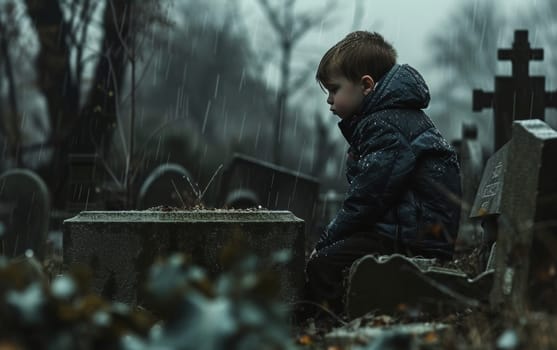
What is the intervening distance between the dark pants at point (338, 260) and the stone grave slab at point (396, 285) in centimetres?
47

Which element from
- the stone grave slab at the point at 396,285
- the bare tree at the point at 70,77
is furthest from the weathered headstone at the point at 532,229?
the bare tree at the point at 70,77

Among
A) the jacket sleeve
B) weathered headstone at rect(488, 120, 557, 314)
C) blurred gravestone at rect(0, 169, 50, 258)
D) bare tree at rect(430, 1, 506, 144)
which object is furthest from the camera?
bare tree at rect(430, 1, 506, 144)

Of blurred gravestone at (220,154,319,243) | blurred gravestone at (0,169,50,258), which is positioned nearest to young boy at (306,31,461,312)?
blurred gravestone at (0,169,50,258)

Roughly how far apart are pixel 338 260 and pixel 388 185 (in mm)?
461

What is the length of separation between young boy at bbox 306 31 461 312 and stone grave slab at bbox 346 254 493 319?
1.53 feet

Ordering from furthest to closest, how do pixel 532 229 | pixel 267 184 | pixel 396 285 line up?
pixel 267 184 → pixel 396 285 → pixel 532 229

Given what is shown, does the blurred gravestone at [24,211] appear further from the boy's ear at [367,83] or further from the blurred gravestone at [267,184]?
the boy's ear at [367,83]

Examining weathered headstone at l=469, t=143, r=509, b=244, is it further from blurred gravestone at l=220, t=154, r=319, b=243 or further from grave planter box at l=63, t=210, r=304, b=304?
blurred gravestone at l=220, t=154, r=319, b=243

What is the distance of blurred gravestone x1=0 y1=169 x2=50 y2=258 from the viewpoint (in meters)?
8.57

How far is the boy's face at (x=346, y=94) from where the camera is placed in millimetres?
4988

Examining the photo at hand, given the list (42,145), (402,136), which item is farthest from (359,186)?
(42,145)

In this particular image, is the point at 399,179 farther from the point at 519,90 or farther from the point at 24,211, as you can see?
the point at 24,211

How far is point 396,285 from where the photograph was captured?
4.07m

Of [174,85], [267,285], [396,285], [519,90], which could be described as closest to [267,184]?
[519,90]
